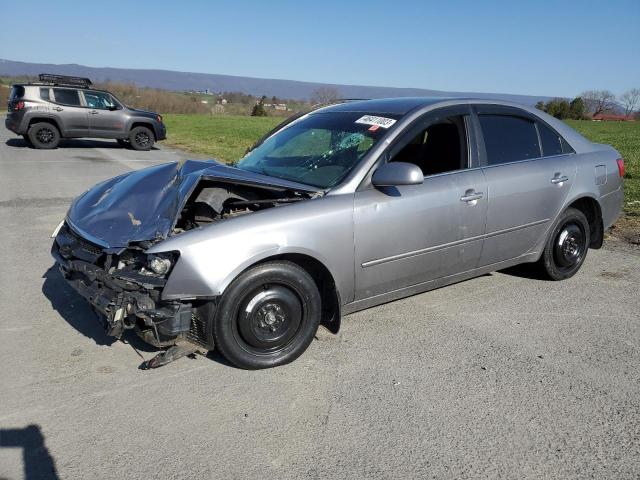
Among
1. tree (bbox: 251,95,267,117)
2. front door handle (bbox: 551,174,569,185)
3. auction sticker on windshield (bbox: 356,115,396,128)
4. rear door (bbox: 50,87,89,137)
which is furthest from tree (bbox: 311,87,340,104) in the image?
tree (bbox: 251,95,267,117)

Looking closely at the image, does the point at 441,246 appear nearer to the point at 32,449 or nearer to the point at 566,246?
the point at 566,246

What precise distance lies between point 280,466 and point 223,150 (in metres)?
15.0

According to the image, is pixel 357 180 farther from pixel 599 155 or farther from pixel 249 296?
pixel 599 155

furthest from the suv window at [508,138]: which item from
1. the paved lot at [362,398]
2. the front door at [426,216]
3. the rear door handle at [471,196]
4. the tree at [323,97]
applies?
the tree at [323,97]

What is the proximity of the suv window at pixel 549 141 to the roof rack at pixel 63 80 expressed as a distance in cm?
1563

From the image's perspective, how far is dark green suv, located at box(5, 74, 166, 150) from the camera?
15953 mm

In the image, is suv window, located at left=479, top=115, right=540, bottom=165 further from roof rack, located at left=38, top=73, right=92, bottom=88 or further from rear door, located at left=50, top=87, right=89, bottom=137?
roof rack, located at left=38, top=73, right=92, bottom=88

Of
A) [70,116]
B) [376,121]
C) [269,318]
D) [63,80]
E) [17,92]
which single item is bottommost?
[269,318]

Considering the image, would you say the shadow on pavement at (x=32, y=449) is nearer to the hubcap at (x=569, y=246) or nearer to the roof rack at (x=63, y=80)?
the hubcap at (x=569, y=246)

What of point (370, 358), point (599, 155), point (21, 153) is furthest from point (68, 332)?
point (21, 153)

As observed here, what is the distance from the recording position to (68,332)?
399 cm

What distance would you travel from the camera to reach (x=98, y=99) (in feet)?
55.8

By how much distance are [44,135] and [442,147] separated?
15.3m

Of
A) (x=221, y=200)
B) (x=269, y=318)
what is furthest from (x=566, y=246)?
(x=221, y=200)
